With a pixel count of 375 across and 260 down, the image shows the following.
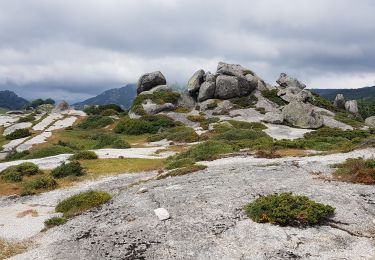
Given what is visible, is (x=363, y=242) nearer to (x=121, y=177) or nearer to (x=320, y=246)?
(x=320, y=246)

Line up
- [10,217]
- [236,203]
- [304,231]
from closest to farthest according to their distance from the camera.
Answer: [304,231] < [236,203] < [10,217]

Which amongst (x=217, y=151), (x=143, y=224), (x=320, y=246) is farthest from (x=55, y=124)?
(x=320, y=246)

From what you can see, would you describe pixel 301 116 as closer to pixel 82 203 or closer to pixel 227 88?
pixel 227 88

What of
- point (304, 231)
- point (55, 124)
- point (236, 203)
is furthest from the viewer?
point (55, 124)

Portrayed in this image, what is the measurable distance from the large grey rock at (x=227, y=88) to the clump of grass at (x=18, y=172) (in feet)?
192

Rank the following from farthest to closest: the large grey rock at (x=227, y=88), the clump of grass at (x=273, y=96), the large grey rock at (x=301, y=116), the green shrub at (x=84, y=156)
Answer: the large grey rock at (x=227, y=88), the clump of grass at (x=273, y=96), the large grey rock at (x=301, y=116), the green shrub at (x=84, y=156)

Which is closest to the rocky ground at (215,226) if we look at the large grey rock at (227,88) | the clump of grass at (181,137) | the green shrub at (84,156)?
the green shrub at (84,156)

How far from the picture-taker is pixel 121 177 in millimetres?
31766

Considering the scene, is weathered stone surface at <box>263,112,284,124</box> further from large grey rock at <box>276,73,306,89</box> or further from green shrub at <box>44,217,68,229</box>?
green shrub at <box>44,217,68,229</box>

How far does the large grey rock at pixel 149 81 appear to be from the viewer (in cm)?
10031

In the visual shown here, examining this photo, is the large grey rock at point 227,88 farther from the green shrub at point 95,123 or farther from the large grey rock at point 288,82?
the green shrub at point 95,123

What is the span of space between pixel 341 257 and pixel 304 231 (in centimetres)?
231

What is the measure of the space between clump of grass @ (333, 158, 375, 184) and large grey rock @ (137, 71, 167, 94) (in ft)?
258

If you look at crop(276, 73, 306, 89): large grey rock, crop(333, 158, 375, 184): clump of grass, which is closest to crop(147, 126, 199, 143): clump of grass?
crop(333, 158, 375, 184): clump of grass
